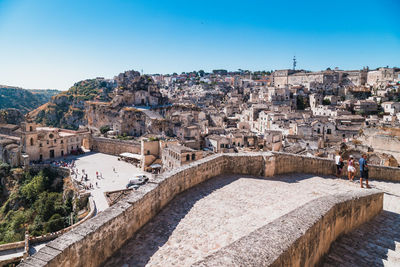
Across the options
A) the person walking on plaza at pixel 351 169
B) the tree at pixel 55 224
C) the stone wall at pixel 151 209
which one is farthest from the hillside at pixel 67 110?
the person walking on plaza at pixel 351 169

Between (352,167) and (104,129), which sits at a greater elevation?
(352,167)

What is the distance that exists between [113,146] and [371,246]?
39516 millimetres

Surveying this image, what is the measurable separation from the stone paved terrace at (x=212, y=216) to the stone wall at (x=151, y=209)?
20 centimetres

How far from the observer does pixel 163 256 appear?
13.7 ft

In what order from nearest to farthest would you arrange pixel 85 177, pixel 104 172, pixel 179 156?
pixel 179 156
pixel 85 177
pixel 104 172

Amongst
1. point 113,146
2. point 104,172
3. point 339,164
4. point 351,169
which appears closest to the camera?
point 351,169

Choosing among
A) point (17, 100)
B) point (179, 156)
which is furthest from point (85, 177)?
point (17, 100)

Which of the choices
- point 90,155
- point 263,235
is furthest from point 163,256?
point 90,155

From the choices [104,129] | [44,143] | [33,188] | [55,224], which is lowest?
[55,224]

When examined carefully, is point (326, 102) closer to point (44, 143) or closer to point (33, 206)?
point (44, 143)

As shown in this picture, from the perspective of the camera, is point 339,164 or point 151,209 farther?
point 339,164

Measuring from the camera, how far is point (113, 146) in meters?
41.2

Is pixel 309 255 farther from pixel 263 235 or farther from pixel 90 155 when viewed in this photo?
pixel 90 155

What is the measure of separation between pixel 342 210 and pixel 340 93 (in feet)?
218
